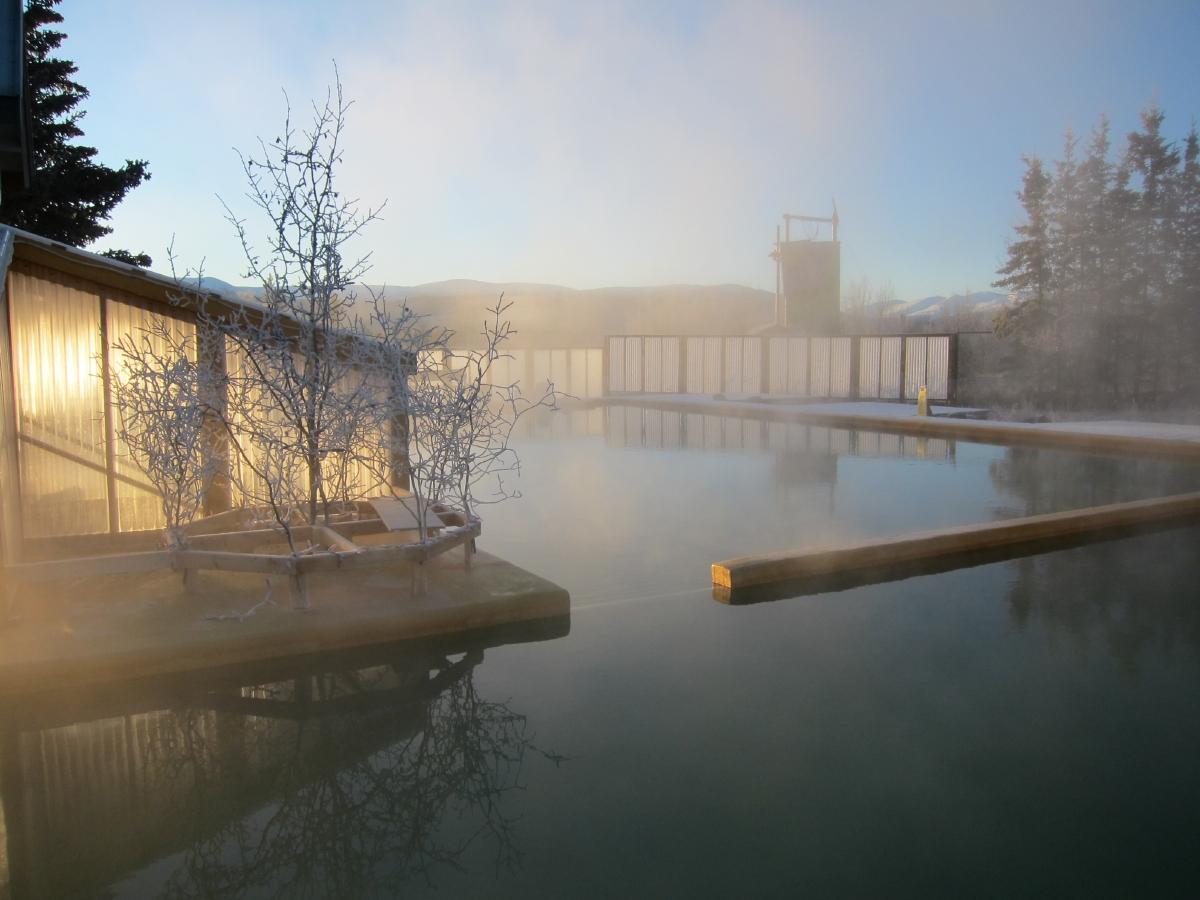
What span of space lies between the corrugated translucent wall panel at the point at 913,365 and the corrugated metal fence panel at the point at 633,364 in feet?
26.0

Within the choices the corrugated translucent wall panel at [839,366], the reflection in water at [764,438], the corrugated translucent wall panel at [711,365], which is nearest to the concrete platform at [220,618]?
the reflection in water at [764,438]

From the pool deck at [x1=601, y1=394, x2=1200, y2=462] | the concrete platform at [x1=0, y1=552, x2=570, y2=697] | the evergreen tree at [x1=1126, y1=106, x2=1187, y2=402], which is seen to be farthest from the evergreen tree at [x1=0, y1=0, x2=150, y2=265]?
the evergreen tree at [x1=1126, y1=106, x2=1187, y2=402]

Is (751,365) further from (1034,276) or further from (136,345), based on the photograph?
(136,345)

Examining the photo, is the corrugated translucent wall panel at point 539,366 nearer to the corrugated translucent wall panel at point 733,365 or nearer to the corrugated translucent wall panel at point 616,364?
the corrugated translucent wall panel at point 616,364

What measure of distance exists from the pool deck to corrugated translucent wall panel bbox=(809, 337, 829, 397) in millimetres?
887

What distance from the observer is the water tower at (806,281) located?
32.7 metres

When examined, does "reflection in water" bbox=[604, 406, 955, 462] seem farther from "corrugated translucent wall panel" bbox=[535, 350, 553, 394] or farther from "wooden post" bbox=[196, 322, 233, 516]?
"corrugated translucent wall panel" bbox=[535, 350, 553, 394]

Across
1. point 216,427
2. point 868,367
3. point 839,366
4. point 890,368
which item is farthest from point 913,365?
point 216,427

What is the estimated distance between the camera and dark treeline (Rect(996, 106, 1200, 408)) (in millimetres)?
19266

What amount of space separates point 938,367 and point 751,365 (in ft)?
17.7

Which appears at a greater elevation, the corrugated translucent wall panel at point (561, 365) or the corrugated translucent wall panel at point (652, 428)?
the corrugated translucent wall panel at point (561, 365)

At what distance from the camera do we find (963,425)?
1489 cm

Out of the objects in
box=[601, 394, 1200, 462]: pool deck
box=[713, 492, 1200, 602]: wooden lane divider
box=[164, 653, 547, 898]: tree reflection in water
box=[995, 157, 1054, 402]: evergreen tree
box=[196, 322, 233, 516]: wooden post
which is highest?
box=[995, 157, 1054, 402]: evergreen tree

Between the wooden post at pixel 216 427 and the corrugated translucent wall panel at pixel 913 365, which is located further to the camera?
the corrugated translucent wall panel at pixel 913 365
